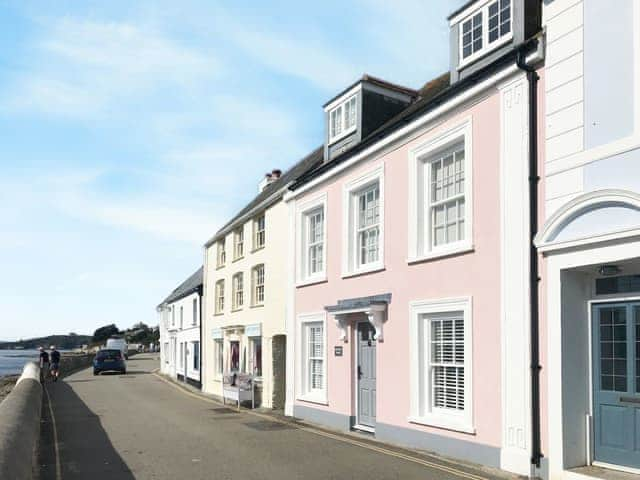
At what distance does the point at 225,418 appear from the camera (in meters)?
18.2

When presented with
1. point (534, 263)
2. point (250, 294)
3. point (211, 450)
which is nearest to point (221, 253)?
point (250, 294)

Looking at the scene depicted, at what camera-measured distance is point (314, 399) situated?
16.9 metres

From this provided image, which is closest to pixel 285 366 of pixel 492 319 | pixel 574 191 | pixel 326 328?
pixel 326 328

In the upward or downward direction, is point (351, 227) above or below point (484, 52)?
below

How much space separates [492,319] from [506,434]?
1.71m

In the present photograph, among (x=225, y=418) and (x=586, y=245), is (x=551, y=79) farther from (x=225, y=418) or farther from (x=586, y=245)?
(x=225, y=418)

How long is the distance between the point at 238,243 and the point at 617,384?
18.4m

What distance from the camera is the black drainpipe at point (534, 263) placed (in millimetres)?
9602

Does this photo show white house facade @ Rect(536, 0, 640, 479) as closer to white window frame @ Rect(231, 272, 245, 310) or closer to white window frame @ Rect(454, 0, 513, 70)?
white window frame @ Rect(454, 0, 513, 70)

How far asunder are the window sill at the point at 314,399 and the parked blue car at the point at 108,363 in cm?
2705

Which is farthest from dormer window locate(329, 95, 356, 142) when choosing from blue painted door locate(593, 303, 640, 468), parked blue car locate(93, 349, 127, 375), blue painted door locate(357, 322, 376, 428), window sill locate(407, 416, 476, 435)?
parked blue car locate(93, 349, 127, 375)

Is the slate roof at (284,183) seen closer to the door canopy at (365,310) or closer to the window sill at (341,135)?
the window sill at (341,135)

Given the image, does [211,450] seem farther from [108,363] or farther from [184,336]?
[108,363]

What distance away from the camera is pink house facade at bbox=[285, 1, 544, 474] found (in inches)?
405
